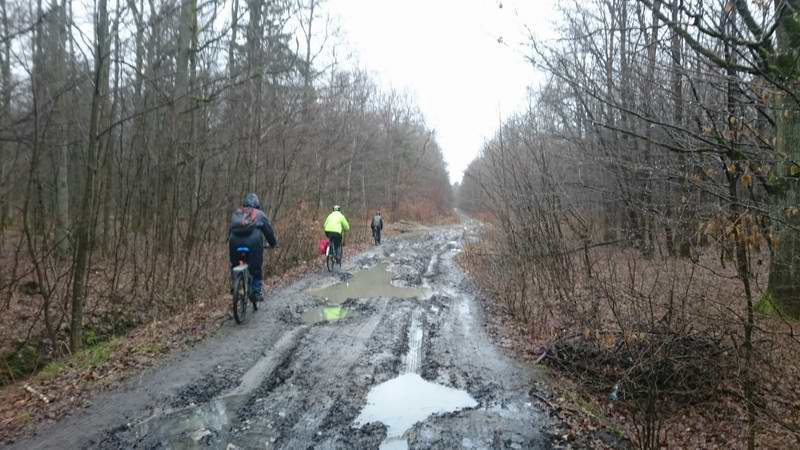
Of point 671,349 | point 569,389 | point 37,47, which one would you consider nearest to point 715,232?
point 671,349

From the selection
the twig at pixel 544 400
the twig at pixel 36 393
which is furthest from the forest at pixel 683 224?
the twig at pixel 36 393

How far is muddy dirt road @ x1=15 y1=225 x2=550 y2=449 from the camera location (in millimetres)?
4441

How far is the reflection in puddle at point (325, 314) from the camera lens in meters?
8.80

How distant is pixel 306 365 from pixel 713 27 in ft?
18.7

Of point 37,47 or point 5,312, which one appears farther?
point 5,312

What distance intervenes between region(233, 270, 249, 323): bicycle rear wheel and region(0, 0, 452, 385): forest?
72.7 inches

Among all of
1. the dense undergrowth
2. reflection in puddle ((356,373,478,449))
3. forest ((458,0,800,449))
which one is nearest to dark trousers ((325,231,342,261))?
forest ((458,0,800,449))

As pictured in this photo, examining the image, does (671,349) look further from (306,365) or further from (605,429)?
(306,365)

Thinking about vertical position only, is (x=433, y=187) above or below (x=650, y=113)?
above

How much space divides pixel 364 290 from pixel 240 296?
3927mm

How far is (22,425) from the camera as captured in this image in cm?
468

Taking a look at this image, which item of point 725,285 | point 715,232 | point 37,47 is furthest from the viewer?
point 37,47

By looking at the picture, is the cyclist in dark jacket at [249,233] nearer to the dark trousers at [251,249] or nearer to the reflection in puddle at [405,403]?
the dark trousers at [251,249]

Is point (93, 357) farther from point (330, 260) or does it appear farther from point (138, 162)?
point (330, 260)
